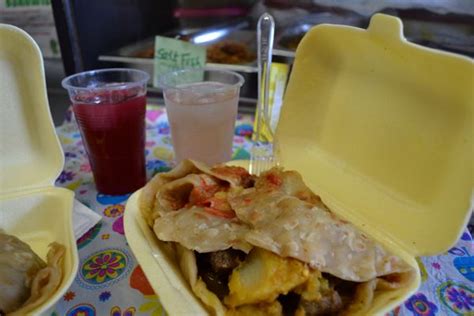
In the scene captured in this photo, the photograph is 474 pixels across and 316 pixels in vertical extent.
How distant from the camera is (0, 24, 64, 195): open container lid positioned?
0.78 meters

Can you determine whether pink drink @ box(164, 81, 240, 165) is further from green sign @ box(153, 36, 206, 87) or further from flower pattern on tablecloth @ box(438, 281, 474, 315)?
flower pattern on tablecloth @ box(438, 281, 474, 315)

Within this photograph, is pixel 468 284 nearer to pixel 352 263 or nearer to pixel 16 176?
pixel 352 263

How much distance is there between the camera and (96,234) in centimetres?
86

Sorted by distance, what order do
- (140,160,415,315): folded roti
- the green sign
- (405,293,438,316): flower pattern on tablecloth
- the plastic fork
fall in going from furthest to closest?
the green sign, the plastic fork, (405,293,438,316): flower pattern on tablecloth, (140,160,415,315): folded roti

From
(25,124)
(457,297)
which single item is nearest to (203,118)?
(25,124)

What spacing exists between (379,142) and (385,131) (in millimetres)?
25

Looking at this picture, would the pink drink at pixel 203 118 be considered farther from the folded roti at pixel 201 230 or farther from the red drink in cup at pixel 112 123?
the folded roti at pixel 201 230

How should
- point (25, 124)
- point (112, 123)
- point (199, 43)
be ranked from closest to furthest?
point (25, 124), point (112, 123), point (199, 43)

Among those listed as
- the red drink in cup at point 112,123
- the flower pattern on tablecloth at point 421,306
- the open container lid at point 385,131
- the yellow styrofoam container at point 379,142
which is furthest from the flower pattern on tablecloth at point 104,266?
the flower pattern on tablecloth at point 421,306

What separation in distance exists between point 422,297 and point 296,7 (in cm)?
115

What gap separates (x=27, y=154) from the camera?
2.80 feet

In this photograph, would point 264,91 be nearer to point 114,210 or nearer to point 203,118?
point 203,118

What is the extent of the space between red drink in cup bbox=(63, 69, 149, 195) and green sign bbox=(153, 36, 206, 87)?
35 centimetres

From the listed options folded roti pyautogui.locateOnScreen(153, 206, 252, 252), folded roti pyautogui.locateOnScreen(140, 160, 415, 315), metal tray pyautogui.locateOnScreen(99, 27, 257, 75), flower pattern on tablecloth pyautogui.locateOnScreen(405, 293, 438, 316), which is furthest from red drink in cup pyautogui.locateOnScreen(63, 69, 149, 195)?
flower pattern on tablecloth pyautogui.locateOnScreen(405, 293, 438, 316)
